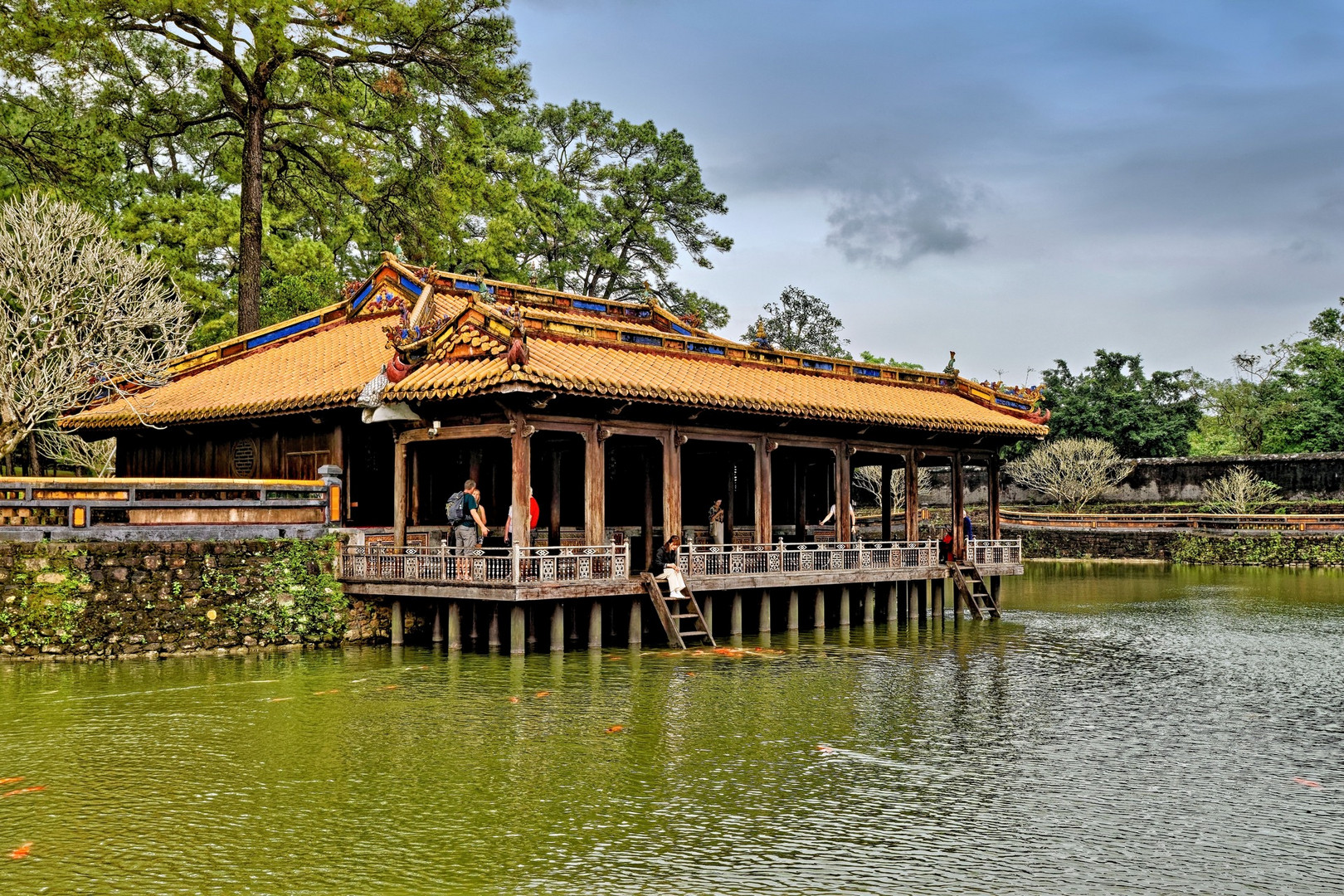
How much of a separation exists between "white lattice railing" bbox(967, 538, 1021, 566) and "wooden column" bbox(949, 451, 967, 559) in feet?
0.67

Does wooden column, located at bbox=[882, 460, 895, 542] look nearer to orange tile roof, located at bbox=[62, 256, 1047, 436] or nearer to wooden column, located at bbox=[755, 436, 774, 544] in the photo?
orange tile roof, located at bbox=[62, 256, 1047, 436]

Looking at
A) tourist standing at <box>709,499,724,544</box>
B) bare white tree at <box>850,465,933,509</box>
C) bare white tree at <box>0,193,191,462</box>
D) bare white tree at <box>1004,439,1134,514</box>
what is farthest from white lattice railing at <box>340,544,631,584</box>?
bare white tree at <box>1004,439,1134,514</box>

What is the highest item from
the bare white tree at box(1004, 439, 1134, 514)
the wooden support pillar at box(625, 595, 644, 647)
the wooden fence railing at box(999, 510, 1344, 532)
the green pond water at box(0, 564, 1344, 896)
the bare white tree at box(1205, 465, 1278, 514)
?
the bare white tree at box(1004, 439, 1134, 514)

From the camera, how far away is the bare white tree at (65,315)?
81.2 feet

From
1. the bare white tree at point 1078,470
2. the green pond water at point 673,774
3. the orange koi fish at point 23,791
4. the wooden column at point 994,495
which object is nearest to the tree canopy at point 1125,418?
the bare white tree at point 1078,470

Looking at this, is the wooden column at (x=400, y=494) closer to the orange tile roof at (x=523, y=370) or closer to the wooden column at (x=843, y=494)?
the orange tile roof at (x=523, y=370)

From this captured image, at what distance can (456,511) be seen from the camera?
69.2 ft

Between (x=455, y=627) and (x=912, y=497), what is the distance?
470 inches

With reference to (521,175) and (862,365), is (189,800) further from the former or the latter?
(521,175)

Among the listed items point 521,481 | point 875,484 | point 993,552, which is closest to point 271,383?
point 521,481

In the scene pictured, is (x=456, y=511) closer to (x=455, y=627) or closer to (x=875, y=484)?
(x=455, y=627)

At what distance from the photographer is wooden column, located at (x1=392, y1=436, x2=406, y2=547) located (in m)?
22.0

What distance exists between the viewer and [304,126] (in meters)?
33.5

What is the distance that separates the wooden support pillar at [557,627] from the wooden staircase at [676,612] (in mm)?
1564
